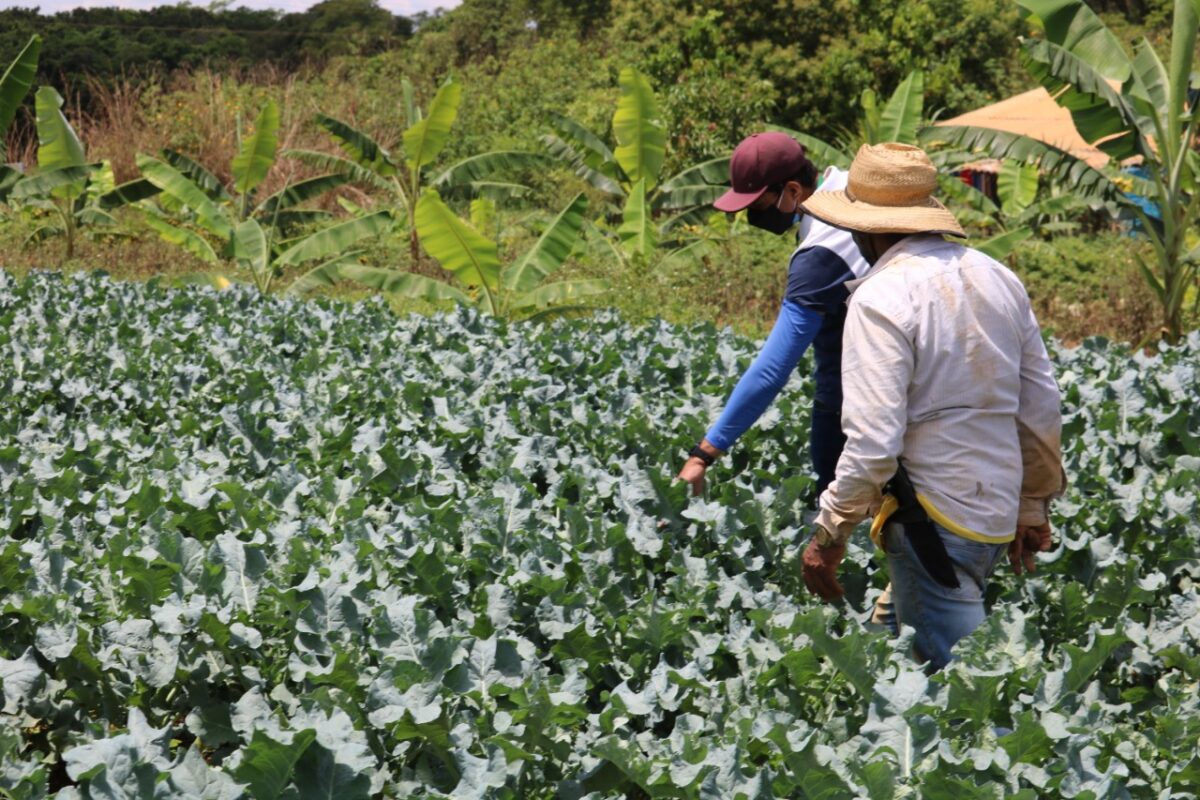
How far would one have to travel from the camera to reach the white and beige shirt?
3381mm

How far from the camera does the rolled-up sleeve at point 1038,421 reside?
3678 mm

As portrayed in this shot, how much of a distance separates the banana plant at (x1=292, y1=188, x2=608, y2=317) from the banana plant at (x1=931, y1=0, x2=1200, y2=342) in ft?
13.6

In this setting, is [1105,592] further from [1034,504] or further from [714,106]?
[714,106]

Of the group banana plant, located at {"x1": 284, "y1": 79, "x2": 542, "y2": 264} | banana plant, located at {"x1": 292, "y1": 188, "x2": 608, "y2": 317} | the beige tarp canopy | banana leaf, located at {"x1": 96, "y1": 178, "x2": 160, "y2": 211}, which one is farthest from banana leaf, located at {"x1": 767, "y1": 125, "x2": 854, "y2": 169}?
banana leaf, located at {"x1": 96, "y1": 178, "x2": 160, "y2": 211}

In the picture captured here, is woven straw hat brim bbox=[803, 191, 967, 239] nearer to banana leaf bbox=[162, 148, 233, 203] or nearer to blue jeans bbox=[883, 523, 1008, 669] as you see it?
blue jeans bbox=[883, 523, 1008, 669]

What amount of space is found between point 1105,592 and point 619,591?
151cm

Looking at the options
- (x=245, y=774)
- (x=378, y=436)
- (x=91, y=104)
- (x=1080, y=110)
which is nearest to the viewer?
(x=245, y=774)

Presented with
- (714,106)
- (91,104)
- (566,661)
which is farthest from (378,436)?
(91,104)

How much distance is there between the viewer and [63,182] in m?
15.1

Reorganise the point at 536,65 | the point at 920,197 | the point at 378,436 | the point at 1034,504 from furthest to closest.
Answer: the point at 536,65 < the point at 378,436 < the point at 1034,504 < the point at 920,197

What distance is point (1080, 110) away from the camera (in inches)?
425

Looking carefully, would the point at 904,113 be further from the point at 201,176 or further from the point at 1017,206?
the point at 201,176

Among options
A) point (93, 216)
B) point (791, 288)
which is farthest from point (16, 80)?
point (791, 288)

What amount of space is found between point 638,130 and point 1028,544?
11.3 meters
